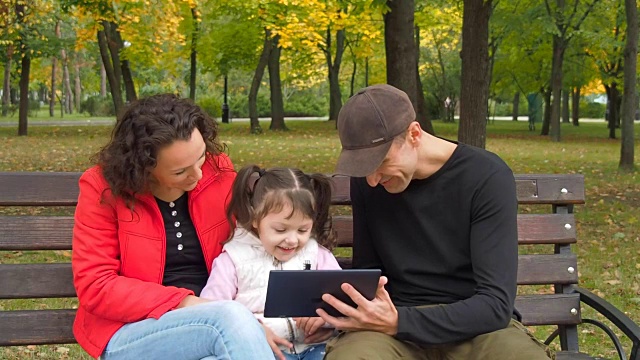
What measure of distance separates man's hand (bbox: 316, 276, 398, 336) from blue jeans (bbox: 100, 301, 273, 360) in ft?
0.92

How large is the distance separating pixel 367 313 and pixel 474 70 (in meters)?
8.64

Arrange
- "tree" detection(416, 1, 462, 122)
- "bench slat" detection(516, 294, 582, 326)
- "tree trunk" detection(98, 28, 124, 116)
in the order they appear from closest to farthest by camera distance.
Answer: "bench slat" detection(516, 294, 582, 326), "tree trunk" detection(98, 28, 124, 116), "tree" detection(416, 1, 462, 122)

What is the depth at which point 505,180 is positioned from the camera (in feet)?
10.5

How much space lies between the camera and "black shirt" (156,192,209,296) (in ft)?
11.0

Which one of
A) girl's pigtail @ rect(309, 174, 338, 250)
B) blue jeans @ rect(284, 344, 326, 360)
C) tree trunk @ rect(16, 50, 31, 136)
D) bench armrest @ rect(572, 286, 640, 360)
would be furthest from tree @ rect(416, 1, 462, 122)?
blue jeans @ rect(284, 344, 326, 360)

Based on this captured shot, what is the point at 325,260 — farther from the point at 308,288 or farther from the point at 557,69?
the point at 557,69

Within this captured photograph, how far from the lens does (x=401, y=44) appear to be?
1121 centimetres

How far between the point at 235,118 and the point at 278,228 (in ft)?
156

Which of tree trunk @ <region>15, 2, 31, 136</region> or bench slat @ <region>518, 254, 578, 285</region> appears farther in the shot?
tree trunk @ <region>15, 2, 31, 136</region>

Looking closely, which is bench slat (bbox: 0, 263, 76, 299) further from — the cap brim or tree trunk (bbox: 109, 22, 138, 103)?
tree trunk (bbox: 109, 22, 138, 103)

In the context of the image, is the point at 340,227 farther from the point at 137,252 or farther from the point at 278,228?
the point at 137,252

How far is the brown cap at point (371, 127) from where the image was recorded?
9.74 ft

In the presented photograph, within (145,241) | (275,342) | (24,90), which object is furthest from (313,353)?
(24,90)

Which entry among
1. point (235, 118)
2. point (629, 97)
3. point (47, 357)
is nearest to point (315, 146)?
point (629, 97)
